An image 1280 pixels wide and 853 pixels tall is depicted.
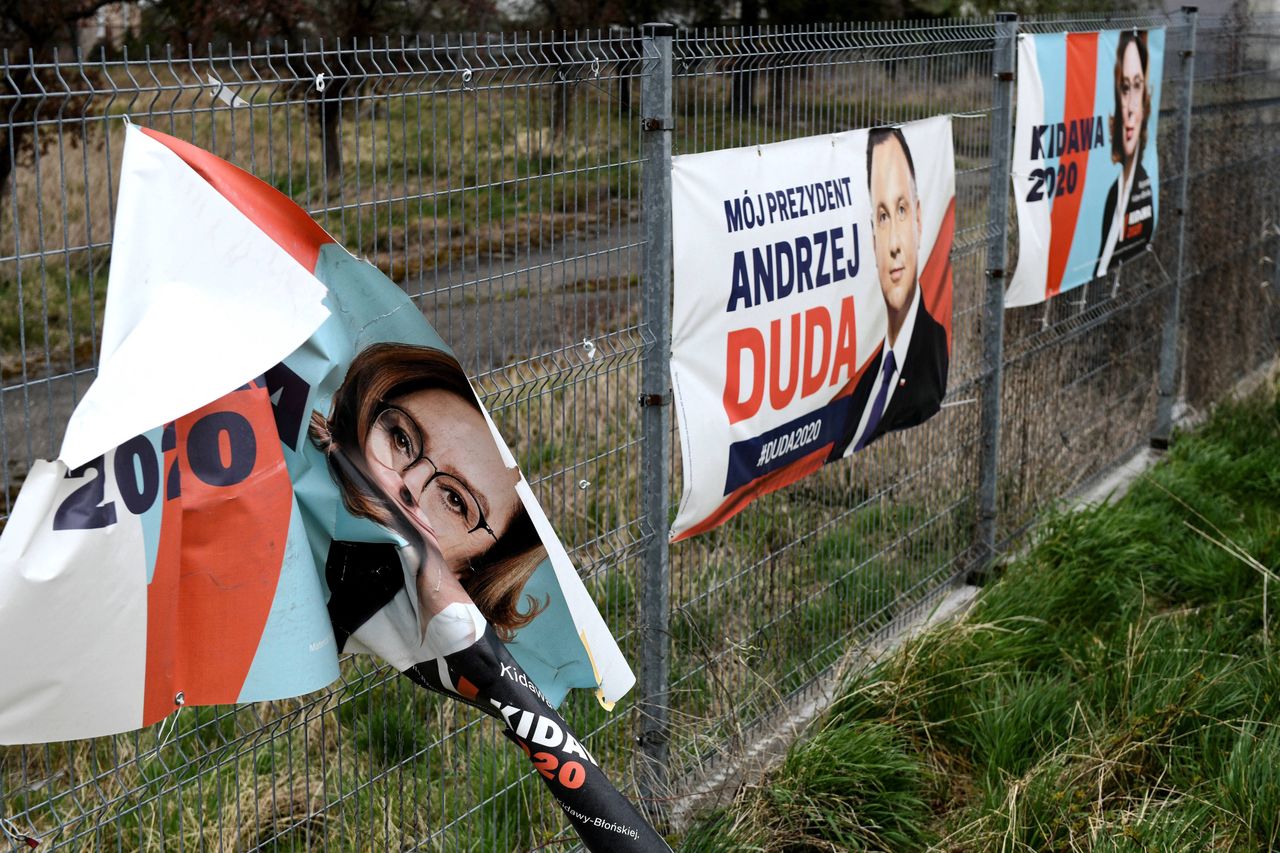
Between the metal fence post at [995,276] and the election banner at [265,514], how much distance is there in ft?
12.3

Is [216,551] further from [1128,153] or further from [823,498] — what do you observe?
[1128,153]

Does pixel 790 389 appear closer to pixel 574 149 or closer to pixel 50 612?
pixel 574 149

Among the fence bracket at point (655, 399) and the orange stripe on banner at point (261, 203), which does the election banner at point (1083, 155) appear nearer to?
the fence bracket at point (655, 399)

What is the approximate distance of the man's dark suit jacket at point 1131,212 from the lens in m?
7.52

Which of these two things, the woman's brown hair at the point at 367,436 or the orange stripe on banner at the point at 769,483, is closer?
the woman's brown hair at the point at 367,436

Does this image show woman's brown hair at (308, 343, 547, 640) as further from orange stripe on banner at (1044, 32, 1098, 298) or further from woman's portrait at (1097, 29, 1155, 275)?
woman's portrait at (1097, 29, 1155, 275)

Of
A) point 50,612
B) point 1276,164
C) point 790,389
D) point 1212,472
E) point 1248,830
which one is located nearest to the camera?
point 50,612

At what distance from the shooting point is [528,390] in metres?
3.71

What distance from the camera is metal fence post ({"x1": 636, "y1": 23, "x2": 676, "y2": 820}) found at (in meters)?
4.02

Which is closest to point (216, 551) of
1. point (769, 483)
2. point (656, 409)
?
point (656, 409)

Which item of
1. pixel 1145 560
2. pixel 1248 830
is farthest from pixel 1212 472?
pixel 1248 830

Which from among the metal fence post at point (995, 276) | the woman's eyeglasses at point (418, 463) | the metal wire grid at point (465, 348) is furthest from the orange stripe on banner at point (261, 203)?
the metal fence post at point (995, 276)

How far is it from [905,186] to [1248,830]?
2.46m

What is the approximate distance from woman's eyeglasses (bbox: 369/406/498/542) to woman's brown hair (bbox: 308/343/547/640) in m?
0.03
